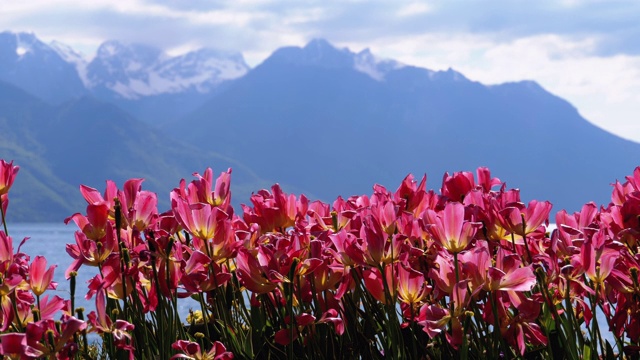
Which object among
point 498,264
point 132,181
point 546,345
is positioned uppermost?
point 132,181

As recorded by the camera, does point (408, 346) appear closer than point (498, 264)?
No

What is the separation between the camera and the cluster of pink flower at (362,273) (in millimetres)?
2369

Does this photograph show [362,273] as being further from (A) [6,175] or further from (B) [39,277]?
(A) [6,175]

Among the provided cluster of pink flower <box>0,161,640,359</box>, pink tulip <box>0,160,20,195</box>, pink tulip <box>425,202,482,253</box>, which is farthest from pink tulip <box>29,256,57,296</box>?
pink tulip <box>425,202,482,253</box>

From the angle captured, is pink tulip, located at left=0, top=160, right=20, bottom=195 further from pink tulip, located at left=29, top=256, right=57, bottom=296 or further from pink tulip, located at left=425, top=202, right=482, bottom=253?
pink tulip, located at left=425, top=202, right=482, bottom=253

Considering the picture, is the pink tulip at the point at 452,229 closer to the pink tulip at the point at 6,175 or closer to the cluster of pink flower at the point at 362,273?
→ the cluster of pink flower at the point at 362,273

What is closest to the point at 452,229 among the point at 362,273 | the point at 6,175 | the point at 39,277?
the point at 362,273

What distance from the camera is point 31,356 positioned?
203 cm

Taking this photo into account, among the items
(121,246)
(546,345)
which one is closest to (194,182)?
(121,246)

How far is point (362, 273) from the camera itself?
8.58 ft

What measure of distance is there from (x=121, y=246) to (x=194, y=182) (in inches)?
21.4

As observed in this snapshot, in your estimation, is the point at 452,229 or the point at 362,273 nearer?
the point at 452,229

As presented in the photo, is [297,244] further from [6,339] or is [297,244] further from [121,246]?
[6,339]

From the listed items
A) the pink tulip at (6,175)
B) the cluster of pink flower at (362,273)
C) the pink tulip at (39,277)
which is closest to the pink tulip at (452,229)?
the cluster of pink flower at (362,273)
